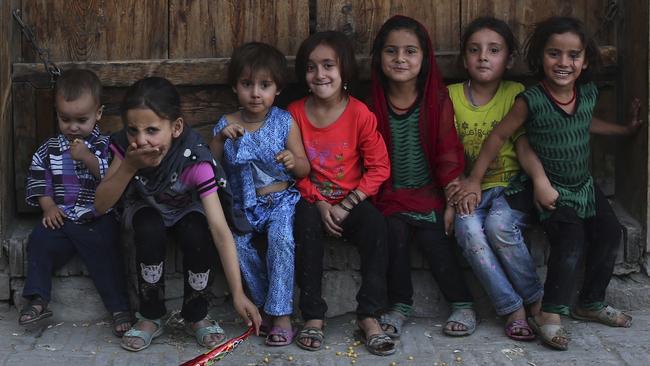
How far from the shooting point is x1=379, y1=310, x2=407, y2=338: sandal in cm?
442

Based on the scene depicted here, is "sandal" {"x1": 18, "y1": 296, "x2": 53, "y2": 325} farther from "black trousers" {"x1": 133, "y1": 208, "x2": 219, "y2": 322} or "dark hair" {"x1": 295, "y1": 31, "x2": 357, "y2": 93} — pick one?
"dark hair" {"x1": 295, "y1": 31, "x2": 357, "y2": 93}

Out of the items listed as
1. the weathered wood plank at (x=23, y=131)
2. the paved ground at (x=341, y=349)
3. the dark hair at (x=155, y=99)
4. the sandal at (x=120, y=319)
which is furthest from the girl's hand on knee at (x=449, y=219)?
the weathered wood plank at (x=23, y=131)

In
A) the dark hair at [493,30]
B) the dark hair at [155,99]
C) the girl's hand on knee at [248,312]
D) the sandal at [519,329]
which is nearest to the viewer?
the girl's hand on knee at [248,312]

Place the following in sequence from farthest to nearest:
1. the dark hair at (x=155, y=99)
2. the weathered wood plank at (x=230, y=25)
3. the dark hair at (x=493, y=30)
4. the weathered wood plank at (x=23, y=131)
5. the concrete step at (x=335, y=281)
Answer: the weathered wood plank at (x=230, y=25)
the weathered wood plank at (x=23, y=131)
the dark hair at (x=493, y=30)
the concrete step at (x=335, y=281)
the dark hair at (x=155, y=99)

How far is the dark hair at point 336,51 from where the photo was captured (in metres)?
4.63

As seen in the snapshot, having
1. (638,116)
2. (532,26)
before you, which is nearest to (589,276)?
(638,116)

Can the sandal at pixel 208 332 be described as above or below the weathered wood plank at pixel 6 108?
below

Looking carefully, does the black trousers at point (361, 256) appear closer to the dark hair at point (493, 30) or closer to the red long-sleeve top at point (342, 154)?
the red long-sleeve top at point (342, 154)

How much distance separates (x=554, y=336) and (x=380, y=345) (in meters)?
0.68

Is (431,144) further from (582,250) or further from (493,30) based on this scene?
(582,250)

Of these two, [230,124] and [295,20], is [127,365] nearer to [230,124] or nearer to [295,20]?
[230,124]

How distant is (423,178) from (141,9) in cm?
Result: 146

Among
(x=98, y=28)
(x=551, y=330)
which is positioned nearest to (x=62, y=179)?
(x=98, y=28)

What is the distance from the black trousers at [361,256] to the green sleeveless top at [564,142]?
71 centimetres
